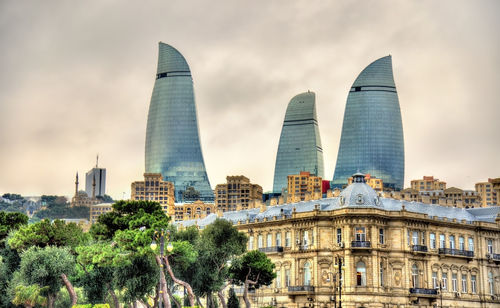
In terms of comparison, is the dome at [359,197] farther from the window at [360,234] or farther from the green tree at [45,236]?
the green tree at [45,236]

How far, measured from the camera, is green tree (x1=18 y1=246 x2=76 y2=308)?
113875mm

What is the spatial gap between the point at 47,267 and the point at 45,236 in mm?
8934

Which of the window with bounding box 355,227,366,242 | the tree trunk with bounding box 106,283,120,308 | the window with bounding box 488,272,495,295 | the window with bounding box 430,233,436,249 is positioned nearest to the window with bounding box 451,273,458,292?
the window with bounding box 430,233,436,249

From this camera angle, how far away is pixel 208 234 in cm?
12694

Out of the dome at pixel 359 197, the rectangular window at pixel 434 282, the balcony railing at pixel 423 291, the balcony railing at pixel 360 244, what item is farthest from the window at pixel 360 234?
the rectangular window at pixel 434 282

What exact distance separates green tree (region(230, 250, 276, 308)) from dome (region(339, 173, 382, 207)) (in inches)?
747

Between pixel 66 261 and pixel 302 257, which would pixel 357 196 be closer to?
pixel 302 257

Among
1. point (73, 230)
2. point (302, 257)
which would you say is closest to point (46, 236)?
point (73, 230)

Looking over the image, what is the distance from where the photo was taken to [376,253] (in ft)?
449

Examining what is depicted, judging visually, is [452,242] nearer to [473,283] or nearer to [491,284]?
[473,283]

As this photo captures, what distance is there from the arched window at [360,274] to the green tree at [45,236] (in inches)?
1791

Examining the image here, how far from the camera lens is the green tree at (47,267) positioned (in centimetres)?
11388

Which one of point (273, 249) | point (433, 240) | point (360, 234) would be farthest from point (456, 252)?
point (273, 249)

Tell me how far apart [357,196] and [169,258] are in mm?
38806
